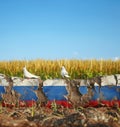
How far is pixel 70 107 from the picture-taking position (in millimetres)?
10055

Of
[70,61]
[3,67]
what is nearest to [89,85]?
[70,61]

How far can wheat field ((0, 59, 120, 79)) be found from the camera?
1184 centimetres

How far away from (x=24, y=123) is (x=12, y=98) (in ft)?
15.1

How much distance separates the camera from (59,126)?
6039 millimetres

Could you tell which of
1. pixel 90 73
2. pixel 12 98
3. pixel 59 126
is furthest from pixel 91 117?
pixel 90 73

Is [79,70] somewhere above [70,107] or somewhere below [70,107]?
above

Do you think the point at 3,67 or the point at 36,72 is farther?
the point at 3,67

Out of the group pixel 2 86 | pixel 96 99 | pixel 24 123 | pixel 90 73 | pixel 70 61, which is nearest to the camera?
pixel 24 123

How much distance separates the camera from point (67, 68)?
12062 mm

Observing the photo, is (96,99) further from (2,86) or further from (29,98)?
(2,86)

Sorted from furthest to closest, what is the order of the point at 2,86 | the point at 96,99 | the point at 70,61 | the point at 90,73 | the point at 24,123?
the point at 70,61, the point at 90,73, the point at 2,86, the point at 96,99, the point at 24,123

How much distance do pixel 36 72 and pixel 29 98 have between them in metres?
2.06

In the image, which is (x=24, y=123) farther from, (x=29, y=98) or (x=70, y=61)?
(x=70, y=61)

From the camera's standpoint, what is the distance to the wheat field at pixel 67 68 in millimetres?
11836
